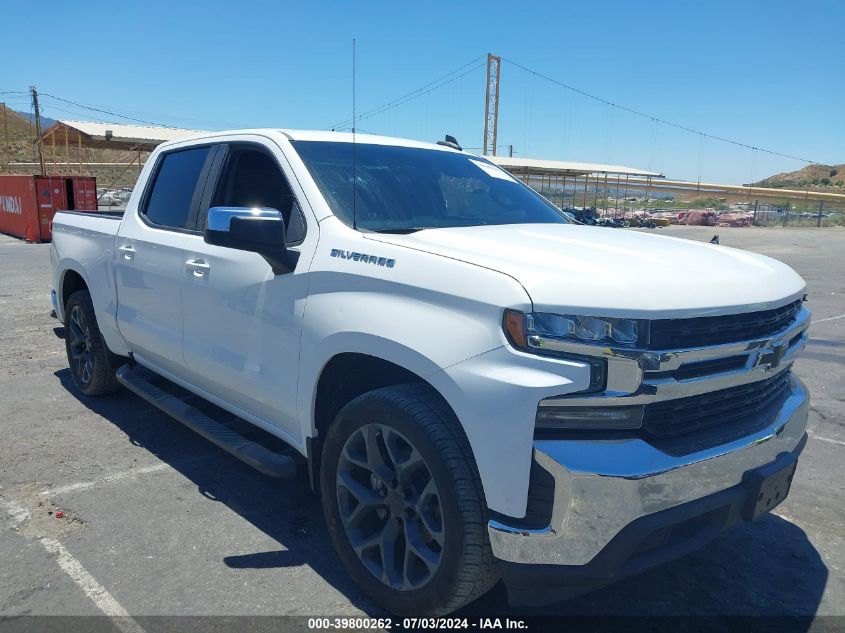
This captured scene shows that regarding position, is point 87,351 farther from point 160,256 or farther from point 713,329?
point 713,329

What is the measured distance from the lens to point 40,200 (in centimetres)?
2102

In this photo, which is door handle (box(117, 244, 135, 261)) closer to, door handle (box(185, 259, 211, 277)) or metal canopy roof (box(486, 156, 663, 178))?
door handle (box(185, 259, 211, 277))

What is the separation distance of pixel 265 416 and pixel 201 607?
0.91 metres

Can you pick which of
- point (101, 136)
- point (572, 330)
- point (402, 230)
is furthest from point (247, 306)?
point (101, 136)

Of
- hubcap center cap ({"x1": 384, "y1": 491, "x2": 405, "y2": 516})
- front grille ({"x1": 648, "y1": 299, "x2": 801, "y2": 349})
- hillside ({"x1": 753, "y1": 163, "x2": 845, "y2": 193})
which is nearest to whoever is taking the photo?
front grille ({"x1": 648, "y1": 299, "x2": 801, "y2": 349})

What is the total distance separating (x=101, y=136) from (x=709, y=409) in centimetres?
3054

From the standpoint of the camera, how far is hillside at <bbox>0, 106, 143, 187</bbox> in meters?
65.9

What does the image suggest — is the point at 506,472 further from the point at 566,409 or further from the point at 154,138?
the point at 154,138

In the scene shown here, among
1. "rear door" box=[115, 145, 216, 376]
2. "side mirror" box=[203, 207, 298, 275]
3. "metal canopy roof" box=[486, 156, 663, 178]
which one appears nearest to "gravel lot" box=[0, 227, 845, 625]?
"rear door" box=[115, 145, 216, 376]

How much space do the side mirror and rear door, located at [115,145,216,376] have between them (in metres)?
0.92

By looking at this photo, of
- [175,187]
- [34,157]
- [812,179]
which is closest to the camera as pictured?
[175,187]

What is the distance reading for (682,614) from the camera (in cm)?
280

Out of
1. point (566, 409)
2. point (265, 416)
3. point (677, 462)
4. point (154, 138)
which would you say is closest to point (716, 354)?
point (677, 462)

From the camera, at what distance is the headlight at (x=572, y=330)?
2164 millimetres
